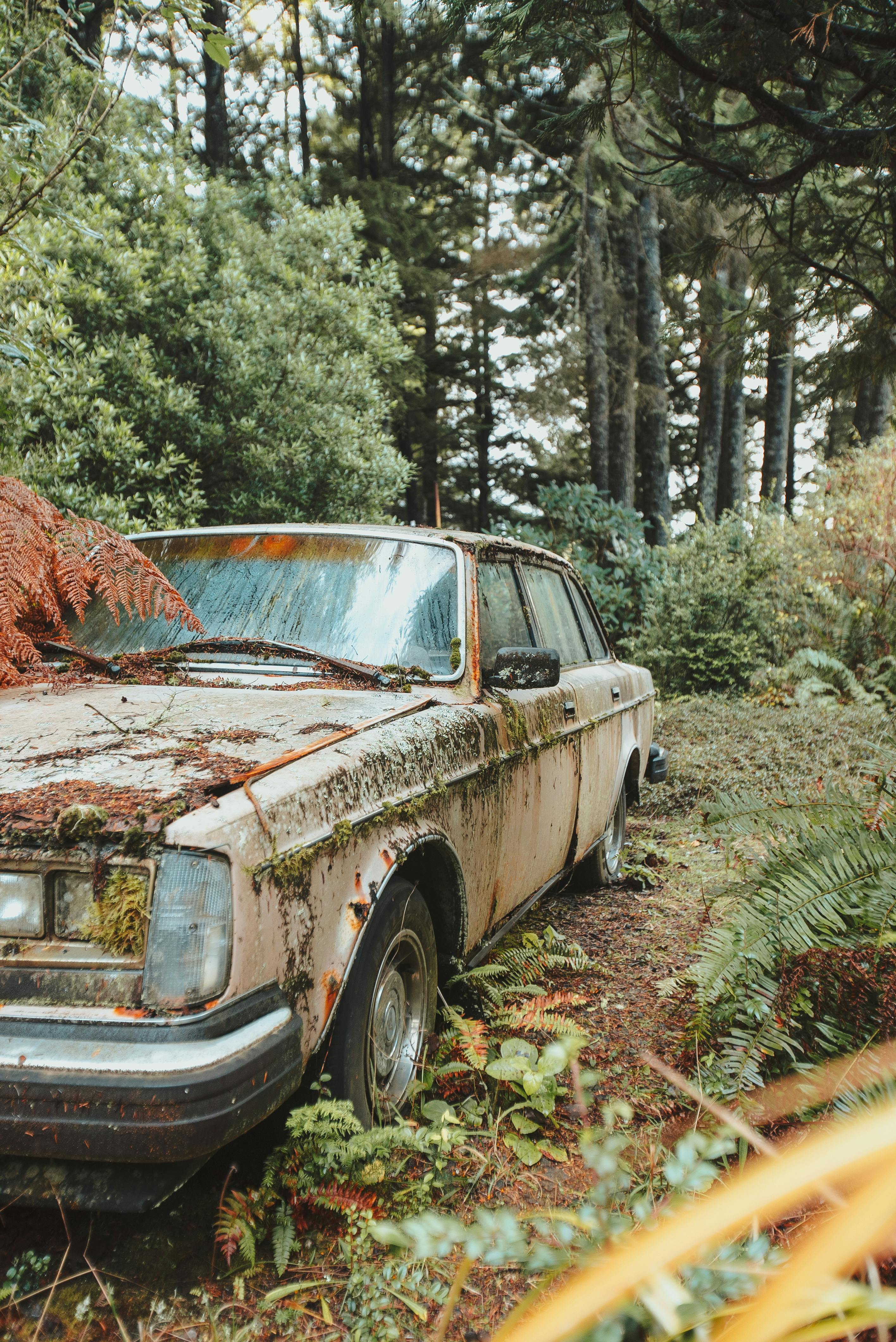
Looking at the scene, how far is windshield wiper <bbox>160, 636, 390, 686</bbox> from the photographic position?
3.19 metres

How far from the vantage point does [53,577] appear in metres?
3.50

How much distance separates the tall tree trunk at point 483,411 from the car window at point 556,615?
55.1 feet

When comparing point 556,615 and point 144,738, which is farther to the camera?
point 556,615

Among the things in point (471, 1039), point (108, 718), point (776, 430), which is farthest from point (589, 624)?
point (776, 430)

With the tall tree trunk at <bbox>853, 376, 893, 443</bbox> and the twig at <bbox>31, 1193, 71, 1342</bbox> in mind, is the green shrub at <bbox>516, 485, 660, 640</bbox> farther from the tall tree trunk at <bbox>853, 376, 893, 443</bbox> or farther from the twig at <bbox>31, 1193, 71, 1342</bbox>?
the twig at <bbox>31, 1193, 71, 1342</bbox>

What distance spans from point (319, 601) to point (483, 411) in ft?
73.6

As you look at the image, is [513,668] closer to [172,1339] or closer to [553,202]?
[172,1339]

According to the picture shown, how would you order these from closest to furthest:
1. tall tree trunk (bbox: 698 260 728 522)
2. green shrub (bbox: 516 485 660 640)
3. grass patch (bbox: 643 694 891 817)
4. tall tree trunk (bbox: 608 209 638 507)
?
grass patch (bbox: 643 694 891 817)
green shrub (bbox: 516 485 660 640)
tall tree trunk (bbox: 608 209 638 507)
tall tree trunk (bbox: 698 260 728 522)

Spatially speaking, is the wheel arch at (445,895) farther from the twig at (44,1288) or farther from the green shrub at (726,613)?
the green shrub at (726,613)

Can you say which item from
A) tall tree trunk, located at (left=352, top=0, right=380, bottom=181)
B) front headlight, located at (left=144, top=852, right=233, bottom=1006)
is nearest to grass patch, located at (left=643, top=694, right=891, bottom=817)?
front headlight, located at (left=144, top=852, right=233, bottom=1006)

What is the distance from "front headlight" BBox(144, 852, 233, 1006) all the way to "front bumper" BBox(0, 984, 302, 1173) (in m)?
0.05

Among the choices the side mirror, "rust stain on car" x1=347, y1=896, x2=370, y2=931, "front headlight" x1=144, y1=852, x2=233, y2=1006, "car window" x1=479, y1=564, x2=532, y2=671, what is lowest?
"rust stain on car" x1=347, y1=896, x2=370, y2=931

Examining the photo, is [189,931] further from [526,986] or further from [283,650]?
[526,986]

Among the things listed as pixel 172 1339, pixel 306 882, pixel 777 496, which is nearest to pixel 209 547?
pixel 306 882
